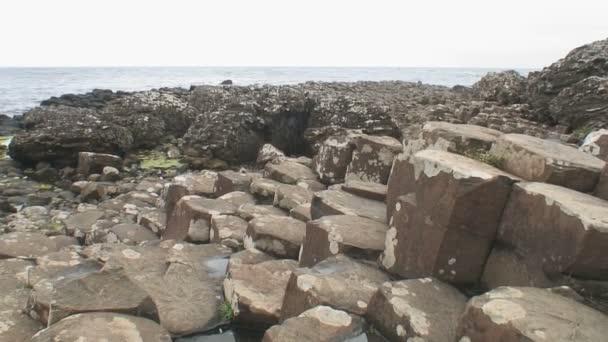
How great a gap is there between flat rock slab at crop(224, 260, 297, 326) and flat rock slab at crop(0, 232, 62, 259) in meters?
3.67

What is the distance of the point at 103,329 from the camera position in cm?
329

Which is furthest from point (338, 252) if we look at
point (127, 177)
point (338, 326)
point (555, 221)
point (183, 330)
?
point (127, 177)

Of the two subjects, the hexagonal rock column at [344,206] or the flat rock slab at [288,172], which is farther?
the flat rock slab at [288,172]

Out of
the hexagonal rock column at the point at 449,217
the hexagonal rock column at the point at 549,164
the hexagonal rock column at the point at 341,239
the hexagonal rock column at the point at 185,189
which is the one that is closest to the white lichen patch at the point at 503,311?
the hexagonal rock column at the point at 449,217

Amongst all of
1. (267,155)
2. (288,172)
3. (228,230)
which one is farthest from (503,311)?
(267,155)

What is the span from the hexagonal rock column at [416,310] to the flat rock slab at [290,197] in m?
3.31

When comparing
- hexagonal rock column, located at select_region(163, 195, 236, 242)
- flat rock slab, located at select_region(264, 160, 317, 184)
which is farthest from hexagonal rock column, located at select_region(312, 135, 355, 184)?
hexagonal rock column, located at select_region(163, 195, 236, 242)

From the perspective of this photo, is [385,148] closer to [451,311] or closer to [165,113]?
[451,311]

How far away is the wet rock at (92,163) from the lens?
1360 cm

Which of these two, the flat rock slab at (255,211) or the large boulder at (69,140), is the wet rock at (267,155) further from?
the large boulder at (69,140)

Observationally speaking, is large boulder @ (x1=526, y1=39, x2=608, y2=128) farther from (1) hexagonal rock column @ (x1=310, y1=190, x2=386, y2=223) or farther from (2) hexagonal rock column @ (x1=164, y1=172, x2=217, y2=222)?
(2) hexagonal rock column @ (x1=164, y1=172, x2=217, y2=222)

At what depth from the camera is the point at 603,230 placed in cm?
288

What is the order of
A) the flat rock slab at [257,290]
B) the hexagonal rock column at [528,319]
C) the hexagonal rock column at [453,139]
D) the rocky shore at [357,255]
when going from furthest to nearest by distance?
the hexagonal rock column at [453,139], the flat rock slab at [257,290], the rocky shore at [357,255], the hexagonal rock column at [528,319]

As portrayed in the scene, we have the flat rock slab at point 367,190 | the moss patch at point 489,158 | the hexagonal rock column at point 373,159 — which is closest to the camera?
the moss patch at point 489,158
